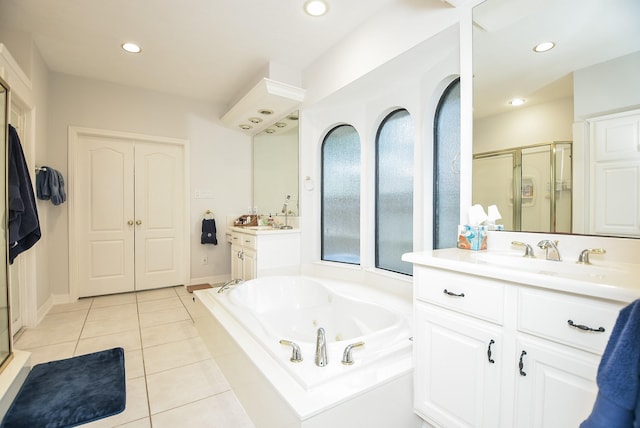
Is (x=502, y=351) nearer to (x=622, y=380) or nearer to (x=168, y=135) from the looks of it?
(x=622, y=380)

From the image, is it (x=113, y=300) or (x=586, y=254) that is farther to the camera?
(x=113, y=300)

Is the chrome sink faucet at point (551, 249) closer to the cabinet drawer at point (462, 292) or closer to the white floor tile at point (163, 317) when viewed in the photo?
the cabinet drawer at point (462, 292)

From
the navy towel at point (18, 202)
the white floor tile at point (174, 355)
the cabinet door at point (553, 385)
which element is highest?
the navy towel at point (18, 202)

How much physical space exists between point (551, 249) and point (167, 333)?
289cm

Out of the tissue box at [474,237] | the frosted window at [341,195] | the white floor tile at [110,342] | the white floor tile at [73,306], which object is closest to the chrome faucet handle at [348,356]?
the tissue box at [474,237]

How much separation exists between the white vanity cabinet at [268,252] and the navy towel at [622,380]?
9.20 feet

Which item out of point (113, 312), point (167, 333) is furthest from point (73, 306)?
point (167, 333)

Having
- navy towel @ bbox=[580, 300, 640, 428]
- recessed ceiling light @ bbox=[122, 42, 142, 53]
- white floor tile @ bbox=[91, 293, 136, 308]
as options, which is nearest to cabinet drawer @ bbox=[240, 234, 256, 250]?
white floor tile @ bbox=[91, 293, 136, 308]

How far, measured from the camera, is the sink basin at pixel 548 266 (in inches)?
39.8

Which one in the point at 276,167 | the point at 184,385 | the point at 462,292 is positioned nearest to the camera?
the point at 462,292

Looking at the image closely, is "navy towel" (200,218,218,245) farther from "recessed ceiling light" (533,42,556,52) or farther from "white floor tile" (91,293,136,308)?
"recessed ceiling light" (533,42,556,52)

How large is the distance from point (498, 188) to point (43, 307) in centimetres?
425

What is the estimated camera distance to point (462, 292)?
1.19 meters

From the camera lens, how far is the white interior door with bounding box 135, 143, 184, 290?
12.7 ft
